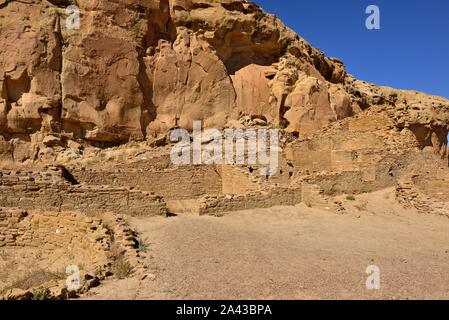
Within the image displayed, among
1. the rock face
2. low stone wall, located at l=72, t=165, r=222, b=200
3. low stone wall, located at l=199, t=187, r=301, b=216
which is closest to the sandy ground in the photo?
low stone wall, located at l=199, t=187, r=301, b=216

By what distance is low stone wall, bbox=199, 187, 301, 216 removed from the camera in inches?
501

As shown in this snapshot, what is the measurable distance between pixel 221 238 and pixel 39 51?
1670 cm

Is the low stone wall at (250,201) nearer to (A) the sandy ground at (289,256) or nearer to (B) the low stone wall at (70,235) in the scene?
(A) the sandy ground at (289,256)

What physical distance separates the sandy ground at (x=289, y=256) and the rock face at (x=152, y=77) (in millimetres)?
8798

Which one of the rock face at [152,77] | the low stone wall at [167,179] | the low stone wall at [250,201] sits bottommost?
the low stone wall at [250,201]

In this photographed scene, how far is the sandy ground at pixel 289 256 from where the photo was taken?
584 cm

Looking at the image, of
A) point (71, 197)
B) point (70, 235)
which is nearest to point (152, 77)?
point (71, 197)

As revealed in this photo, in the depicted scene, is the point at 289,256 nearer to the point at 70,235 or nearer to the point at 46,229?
the point at 70,235

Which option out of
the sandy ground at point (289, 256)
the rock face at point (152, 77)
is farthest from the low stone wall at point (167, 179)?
the rock face at point (152, 77)

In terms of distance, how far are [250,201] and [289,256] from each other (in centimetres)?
569

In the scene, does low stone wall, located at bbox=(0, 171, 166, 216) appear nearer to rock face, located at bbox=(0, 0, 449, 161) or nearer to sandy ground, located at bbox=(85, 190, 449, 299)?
sandy ground, located at bbox=(85, 190, 449, 299)

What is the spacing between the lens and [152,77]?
81.8ft
